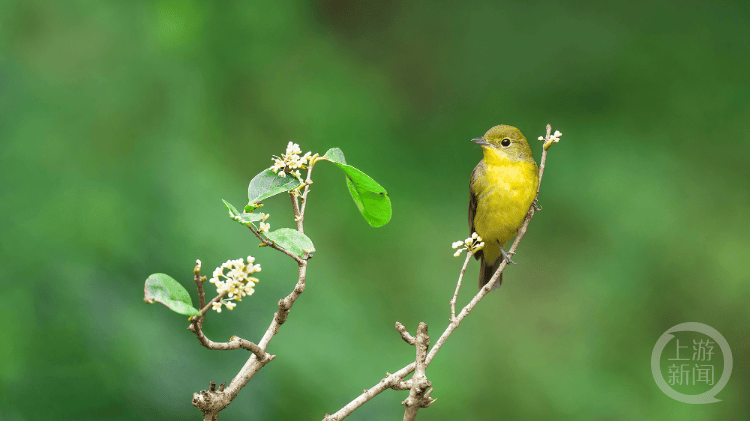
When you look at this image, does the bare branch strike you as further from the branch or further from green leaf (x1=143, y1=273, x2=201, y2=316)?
green leaf (x1=143, y1=273, x2=201, y2=316)

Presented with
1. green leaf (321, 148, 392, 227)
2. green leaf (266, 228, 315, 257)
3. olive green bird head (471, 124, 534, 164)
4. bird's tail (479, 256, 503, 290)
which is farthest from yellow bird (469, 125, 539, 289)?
green leaf (266, 228, 315, 257)

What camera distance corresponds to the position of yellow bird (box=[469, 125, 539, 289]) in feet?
5.13

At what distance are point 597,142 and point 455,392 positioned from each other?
1464mm

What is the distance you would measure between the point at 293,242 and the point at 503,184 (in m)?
1.01

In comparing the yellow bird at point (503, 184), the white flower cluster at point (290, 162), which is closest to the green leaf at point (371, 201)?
the white flower cluster at point (290, 162)

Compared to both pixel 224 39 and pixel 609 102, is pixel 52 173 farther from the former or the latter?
pixel 609 102

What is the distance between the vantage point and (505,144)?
1.57 metres

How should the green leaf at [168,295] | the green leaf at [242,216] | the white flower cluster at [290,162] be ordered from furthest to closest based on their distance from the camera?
the white flower cluster at [290,162], the green leaf at [242,216], the green leaf at [168,295]

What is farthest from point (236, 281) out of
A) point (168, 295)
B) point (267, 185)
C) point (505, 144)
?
point (505, 144)

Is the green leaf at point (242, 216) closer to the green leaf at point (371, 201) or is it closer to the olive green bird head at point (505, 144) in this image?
the green leaf at point (371, 201)

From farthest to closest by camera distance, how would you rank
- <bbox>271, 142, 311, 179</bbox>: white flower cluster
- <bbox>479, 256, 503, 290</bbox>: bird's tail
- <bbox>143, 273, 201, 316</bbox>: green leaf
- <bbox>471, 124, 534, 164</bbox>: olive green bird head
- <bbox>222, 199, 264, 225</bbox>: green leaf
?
1. <bbox>479, 256, 503, 290</bbox>: bird's tail
2. <bbox>471, 124, 534, 164</bbox>: olive green bird head
3. <bbox>271, 142, 311, 179</bbox>: white flower cluster
4. <bbox>222, 199, 264, 225</bbox>: green leaf
5. <bbox>143, 273, 201, 316</bbox>: green leaf

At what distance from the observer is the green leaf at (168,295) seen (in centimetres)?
59

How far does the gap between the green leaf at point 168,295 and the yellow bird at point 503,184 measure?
1.06m

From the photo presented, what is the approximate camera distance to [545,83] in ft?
10.0
